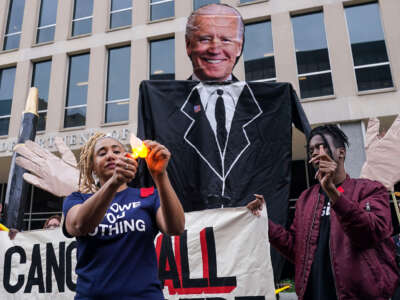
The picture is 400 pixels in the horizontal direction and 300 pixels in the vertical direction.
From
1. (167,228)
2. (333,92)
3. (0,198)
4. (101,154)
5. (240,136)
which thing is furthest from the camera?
(0,198)

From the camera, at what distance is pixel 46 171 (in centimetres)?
370

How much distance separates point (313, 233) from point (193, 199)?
1.19 metres

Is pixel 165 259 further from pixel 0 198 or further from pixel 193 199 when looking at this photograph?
pixel 0 198

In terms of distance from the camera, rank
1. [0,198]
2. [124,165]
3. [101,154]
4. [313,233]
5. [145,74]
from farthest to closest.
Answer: [0,198] < [145,74] < [313,233] < [101,154] < [124,165]

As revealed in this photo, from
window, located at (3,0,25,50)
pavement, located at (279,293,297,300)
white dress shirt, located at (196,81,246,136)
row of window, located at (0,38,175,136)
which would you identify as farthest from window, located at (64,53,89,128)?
white dress shirt, located at (196,81,246,136)

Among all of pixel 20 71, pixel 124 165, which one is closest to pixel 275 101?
pixel 124 165

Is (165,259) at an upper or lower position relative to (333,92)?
lower

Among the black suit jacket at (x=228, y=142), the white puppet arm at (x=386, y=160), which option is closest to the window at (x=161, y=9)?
the black suit jacket at (x=228, y=142)

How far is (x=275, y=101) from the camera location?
3.44 meters

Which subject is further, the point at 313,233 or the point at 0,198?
the point at 0,198

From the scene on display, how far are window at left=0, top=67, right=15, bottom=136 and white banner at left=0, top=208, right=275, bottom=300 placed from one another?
11.4 m

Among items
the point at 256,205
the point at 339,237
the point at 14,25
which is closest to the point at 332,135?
the point at 339,237

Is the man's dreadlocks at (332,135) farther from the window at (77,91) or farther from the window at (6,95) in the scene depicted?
the window at (6,95)

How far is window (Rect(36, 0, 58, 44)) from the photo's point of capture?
46.1 feet
